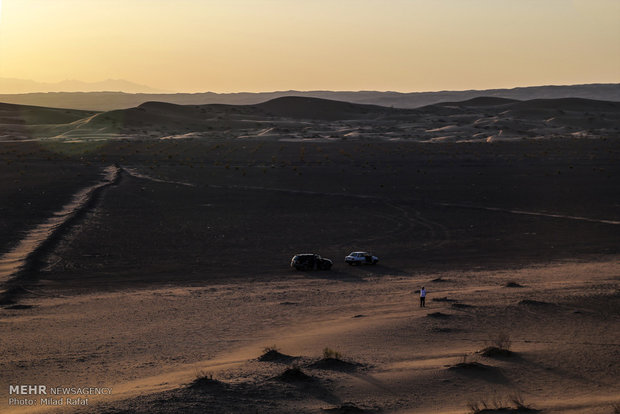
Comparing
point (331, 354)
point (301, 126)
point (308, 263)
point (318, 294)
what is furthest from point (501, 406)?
point (301, 126)

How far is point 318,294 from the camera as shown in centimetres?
2902

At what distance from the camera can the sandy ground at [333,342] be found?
16906 mm

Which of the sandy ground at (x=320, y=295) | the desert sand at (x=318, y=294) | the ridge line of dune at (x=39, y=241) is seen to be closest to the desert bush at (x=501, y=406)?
the desert sand at (x=318, y=294)

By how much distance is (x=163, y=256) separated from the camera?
37.3 m

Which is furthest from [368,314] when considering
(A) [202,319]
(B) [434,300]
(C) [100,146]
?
(C) [100,146]

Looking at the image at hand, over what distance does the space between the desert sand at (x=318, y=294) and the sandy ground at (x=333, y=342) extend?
0.08m

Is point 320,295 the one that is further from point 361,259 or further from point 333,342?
point 333,342

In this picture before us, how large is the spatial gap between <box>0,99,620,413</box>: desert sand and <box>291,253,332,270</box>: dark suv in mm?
764

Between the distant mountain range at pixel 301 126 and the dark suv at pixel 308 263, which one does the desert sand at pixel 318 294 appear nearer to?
the dark suv at pixel 308 263

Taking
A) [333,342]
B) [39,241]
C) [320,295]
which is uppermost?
[39,241]

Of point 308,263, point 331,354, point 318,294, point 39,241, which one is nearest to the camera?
point 331,354

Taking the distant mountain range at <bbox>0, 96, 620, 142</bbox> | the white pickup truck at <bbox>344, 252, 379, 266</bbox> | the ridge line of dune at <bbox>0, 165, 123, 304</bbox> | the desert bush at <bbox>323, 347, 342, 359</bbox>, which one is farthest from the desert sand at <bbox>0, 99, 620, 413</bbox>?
the distant mountain range at <bbox>0, 96, 620, 142</bbox>

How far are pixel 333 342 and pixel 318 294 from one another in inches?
290

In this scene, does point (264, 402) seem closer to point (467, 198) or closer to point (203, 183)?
point (467, 198)
